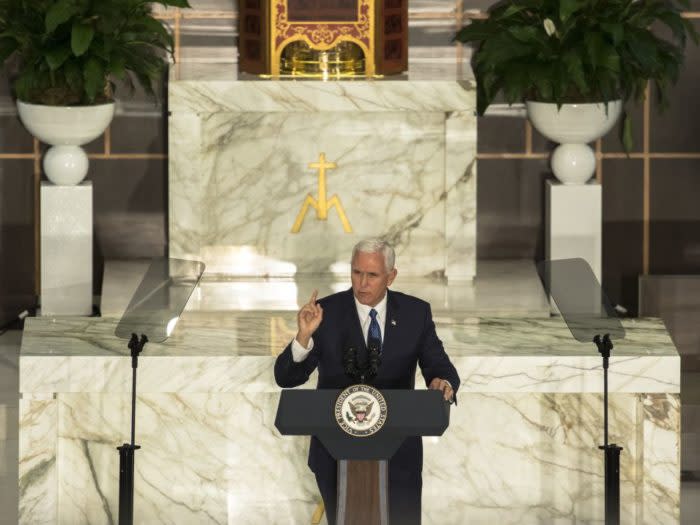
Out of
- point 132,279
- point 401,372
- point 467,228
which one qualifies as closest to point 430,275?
point 467,228

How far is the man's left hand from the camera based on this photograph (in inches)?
263

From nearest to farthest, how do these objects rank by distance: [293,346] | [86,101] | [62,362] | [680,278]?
1. [293,346]
2. [62,362]
3. [86,101]
4. [680,278]

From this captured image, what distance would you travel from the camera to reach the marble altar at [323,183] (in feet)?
35.4

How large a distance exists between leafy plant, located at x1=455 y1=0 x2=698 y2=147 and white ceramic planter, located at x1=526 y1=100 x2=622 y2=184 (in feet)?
0.22

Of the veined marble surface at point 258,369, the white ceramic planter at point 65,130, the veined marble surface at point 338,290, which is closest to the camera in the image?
the veined marble surface at point 258,369

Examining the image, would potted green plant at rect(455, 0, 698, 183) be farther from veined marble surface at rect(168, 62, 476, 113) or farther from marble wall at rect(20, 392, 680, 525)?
marble wall at rect(20, 392, 680, 525)

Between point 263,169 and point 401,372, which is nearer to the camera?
point 401,372

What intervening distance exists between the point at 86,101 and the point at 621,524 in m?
4.26

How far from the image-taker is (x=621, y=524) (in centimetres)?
862

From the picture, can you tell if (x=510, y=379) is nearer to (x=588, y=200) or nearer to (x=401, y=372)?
(x=401, y=372)

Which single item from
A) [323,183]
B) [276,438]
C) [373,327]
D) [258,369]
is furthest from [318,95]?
[373,327]

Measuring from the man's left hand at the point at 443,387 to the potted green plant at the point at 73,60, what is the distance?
414 centimetres

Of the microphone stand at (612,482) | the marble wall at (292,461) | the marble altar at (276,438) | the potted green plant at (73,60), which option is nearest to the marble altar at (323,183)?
the potted green plant at (73,60)

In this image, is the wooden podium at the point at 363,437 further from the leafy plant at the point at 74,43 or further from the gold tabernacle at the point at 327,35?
the gold tabernacle at the point at 327,35
